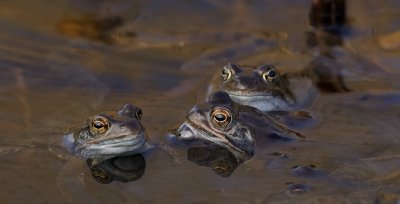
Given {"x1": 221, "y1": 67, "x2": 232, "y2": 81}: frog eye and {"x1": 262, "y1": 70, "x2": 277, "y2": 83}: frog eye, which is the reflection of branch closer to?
{"x1": 221, "y1": 67, "x2": 232, "y2": 81}: frog eye

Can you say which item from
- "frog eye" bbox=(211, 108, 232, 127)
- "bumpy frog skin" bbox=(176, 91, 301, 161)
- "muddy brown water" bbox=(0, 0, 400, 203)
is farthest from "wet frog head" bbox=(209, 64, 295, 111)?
"frog eye" bbox=(211, 108, 232, 127)

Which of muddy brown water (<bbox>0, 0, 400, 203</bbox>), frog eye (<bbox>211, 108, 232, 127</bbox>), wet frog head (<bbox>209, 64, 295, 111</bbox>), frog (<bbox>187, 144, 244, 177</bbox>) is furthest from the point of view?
wet frog head (<bbox>209, 64, 295, 111</bbox>)

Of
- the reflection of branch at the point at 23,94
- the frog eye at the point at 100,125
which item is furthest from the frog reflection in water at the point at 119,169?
the reflection of branch at the point at 23,94

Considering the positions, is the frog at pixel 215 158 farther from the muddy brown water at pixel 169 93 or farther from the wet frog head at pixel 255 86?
the wet frog head at pixel 255 86

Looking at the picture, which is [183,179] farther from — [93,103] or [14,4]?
[14,4]

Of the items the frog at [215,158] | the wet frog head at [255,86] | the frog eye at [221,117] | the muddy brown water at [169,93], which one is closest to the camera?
the muddy brown water at [169,93]

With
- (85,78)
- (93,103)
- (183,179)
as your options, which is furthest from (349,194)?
(85,78)
